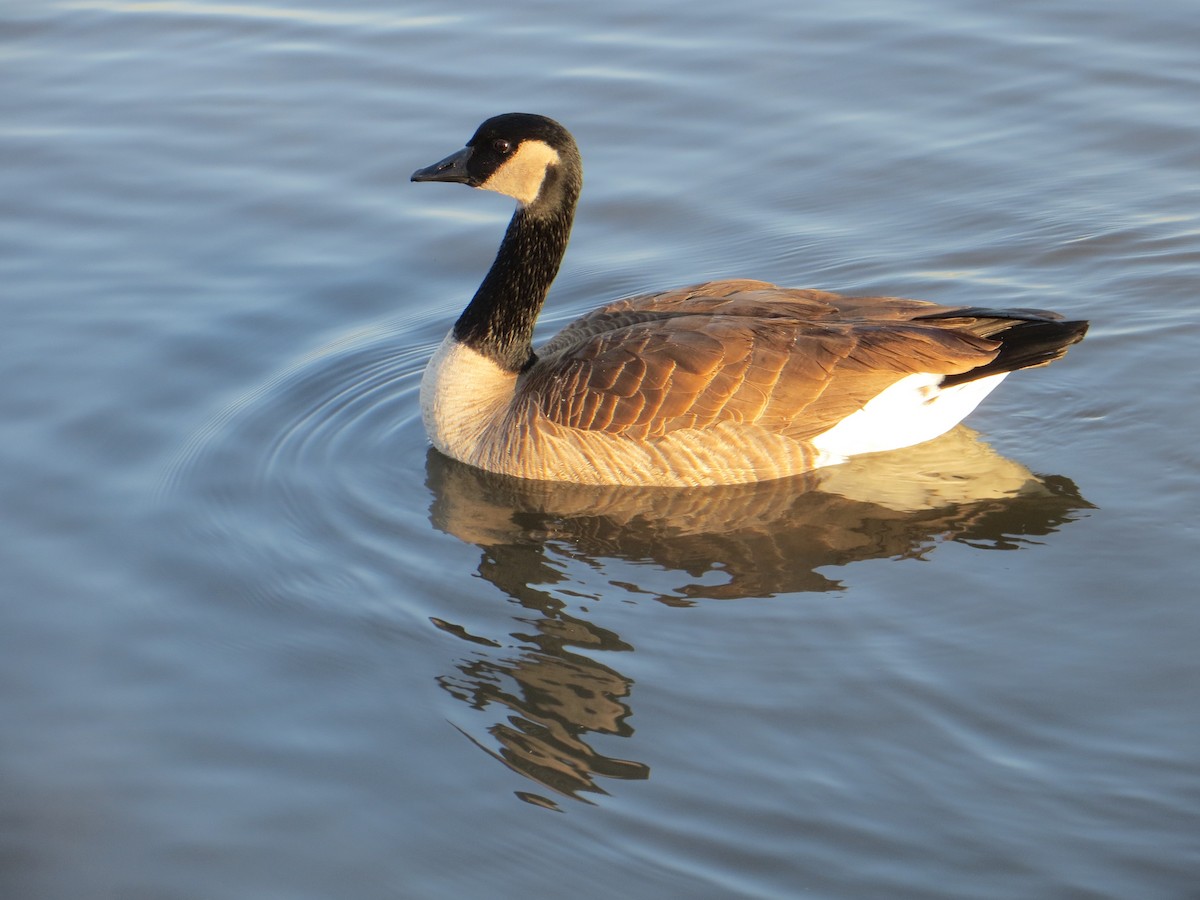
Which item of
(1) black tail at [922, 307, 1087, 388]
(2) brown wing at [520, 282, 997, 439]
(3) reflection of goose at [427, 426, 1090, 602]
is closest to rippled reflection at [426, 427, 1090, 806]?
(3) reflection of goose at [427, 426, 1090, 602]

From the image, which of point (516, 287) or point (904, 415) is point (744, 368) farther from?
point (516, 287)

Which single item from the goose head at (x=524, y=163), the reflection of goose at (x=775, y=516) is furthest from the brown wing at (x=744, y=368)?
the goose head at (x=524, y=163)

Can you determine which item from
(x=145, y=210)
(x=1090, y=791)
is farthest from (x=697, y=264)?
(x=1090, y=791)

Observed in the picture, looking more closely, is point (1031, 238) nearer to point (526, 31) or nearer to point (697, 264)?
point (697, 264)

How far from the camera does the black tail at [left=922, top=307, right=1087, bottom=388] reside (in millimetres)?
8188

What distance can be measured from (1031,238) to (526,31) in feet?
19.2

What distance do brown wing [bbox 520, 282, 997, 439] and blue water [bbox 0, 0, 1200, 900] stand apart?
48 cm

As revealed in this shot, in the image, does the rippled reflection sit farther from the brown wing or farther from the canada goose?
the brown wing

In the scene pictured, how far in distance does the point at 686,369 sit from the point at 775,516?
0.95 meters

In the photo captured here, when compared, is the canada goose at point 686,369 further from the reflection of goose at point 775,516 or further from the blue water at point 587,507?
the blue water at point 587,507

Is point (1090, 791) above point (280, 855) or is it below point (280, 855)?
above

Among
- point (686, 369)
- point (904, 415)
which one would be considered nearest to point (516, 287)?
point (686, 369)

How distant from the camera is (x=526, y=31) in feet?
47.3

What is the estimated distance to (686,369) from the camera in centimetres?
825
